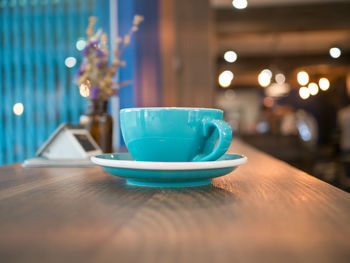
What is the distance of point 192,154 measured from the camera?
0.59m

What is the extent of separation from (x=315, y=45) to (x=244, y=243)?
32.6 ft

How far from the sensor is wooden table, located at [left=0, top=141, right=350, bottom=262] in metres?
0.24

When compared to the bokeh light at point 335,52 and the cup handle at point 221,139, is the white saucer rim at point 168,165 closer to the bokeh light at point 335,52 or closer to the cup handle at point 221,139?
the cup handle at point 221,139

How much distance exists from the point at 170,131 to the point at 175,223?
25 cm

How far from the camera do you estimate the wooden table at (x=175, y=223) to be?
243 millimetres

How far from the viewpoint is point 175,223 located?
1.06ft

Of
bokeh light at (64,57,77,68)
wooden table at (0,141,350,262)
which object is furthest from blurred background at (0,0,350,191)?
wooden table at (0,141,350,262)

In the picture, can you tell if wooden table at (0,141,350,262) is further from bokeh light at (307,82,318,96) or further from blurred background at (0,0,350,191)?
bokeh light at (307,82,318,96)

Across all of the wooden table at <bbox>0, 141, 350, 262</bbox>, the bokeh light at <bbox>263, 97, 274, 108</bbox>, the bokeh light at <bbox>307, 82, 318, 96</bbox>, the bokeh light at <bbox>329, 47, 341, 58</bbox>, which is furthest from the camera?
the bokeh light at <bbox>263, 97, 274, 108</bbox>

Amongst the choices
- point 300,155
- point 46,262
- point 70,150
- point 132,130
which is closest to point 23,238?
point 46,262

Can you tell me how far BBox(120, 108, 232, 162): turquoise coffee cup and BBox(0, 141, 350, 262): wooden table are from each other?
0.24 feet

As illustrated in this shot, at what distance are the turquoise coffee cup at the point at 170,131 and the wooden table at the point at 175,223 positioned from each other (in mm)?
74

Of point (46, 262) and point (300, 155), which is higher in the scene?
point (46, 262)

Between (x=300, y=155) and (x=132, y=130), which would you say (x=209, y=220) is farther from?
(x=300, y=155)
